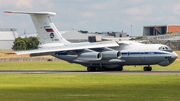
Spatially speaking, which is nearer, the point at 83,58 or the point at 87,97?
the point at 87,97

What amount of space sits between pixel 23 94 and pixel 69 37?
162 meters

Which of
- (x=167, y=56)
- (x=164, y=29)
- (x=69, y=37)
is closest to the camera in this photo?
(x=167, y=56)

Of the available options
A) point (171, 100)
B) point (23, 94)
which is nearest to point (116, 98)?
point (171, 100)

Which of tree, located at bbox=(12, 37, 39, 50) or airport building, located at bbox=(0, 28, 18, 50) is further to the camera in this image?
airport building, located at bbox=(0, 28, 18, 50)

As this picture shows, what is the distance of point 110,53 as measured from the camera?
36188mm

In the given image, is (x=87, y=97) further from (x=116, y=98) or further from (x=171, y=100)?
(x=171, y=100)

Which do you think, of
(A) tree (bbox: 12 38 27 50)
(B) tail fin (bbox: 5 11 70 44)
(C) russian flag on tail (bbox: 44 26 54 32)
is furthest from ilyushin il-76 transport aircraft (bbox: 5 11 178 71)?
(A) tree (bbox: 12 38 27 50)

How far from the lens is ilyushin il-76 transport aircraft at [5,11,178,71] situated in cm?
3544

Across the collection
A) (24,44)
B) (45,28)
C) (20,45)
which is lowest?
(20,45)

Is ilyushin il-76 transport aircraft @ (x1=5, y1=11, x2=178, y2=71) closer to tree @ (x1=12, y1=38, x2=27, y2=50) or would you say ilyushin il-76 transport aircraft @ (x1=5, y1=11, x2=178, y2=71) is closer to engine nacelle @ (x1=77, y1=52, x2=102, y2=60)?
engine nacelle @ (x1=77, y1=52, x2=102, y2=60)

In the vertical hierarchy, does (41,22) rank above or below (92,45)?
above

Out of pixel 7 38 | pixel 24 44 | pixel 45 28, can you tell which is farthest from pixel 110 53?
pixel 7 38

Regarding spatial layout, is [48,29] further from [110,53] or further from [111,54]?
[111,54]

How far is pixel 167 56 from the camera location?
35.1 m
